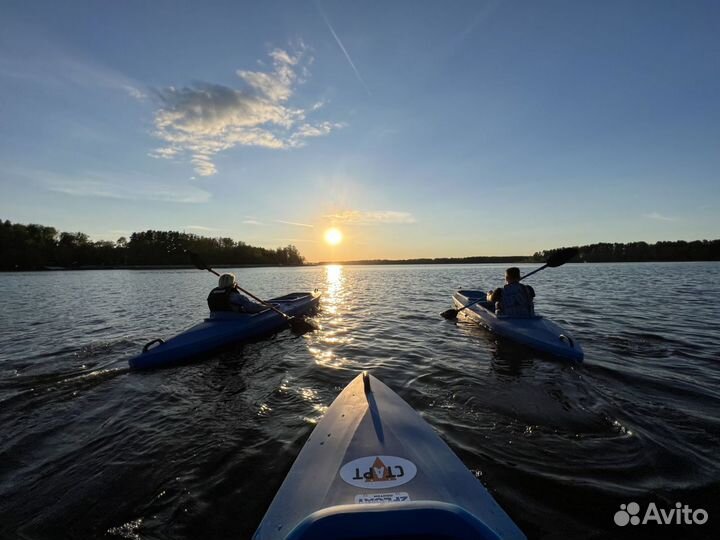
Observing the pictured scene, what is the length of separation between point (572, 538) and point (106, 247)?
416 ft

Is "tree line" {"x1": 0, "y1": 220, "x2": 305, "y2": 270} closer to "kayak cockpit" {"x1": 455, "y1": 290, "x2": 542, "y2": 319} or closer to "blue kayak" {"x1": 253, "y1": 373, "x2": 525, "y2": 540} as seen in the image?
"kayak cockpit" {"x1": 455, "y1": 290, "x2": 542, "y2": 319}

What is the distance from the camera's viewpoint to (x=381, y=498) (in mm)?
2369

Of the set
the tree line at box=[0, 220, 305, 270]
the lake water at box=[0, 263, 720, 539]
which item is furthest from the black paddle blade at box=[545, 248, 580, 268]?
the tree line at box=[0, 220, 305, 270]

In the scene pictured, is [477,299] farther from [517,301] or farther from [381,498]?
[381,498]

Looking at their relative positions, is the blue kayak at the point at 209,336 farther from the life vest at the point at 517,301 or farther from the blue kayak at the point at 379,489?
the life vest at the point at 517,301

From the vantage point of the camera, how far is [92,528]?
3008 millimetres

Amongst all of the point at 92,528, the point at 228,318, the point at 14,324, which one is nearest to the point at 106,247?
the point at 14,324

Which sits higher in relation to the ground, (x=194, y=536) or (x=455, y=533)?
(x=455, y=533)

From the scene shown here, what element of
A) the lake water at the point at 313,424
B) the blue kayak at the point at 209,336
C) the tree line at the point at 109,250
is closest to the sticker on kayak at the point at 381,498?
the lake water at the point at 313,424

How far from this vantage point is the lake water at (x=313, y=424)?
319 cm

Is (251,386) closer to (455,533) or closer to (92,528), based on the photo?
(92,528)

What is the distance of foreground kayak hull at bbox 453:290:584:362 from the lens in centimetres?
734

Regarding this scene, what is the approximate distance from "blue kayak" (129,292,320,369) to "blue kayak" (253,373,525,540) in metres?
5.48

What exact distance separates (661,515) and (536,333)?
555 cm
